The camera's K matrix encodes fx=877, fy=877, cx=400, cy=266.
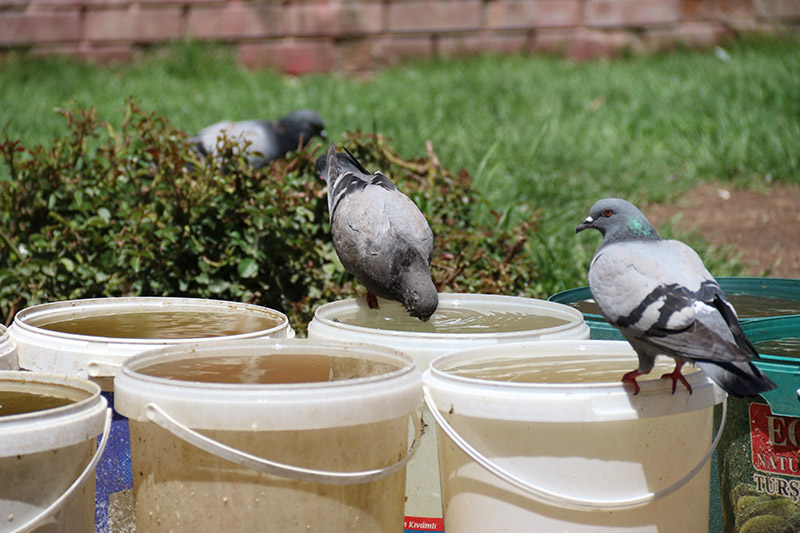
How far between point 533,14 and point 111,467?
755 centimetres

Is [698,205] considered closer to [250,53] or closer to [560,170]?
[560,170]

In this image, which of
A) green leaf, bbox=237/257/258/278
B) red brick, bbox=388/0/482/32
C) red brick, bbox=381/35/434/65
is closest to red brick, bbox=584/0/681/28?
red brick, bbox=388/0/482/32

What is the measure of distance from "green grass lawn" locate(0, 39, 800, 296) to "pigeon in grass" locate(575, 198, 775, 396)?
7.34ft

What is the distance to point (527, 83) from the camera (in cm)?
766

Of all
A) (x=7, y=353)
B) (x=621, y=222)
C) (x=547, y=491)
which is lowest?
(x=547, y=491)

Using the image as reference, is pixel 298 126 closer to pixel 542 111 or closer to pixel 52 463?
pixel 542 111

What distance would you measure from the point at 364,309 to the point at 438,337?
2.66 ft

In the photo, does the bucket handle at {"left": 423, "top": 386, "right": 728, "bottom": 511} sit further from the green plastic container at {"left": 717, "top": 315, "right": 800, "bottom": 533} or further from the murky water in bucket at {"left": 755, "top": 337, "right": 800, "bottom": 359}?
the murky water in bucket at {"left": 755, "top": 337, "right": 800, "bottom": 359}

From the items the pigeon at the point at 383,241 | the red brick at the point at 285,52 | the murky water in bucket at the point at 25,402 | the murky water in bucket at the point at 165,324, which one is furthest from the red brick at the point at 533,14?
the murky water in bucket at the point at 25,402

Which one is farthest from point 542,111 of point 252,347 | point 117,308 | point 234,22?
point 252,347

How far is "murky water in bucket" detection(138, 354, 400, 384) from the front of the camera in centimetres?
190

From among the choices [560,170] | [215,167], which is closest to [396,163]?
[215,167]

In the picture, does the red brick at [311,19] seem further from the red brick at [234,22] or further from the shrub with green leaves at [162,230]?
the shrub with green leaves at [162,230]

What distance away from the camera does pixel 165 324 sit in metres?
2.52
